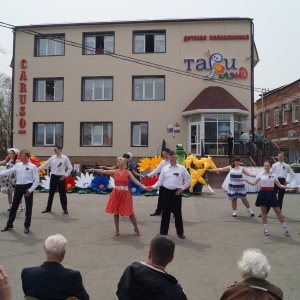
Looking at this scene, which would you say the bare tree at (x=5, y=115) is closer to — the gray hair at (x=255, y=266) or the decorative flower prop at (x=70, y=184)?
the decorative flower prop at (x=70, y=184)

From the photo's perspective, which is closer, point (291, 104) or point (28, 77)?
point (28, 77)

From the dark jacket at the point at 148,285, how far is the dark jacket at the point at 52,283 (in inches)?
18.8

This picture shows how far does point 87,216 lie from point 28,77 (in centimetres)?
2004

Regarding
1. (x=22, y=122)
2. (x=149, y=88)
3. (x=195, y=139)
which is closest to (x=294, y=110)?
(x=195, y=139)

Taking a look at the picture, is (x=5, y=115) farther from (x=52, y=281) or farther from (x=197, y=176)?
(x=52, y=281)

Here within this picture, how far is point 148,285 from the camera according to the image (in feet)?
9.32

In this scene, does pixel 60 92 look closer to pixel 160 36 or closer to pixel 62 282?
pixel 160 36

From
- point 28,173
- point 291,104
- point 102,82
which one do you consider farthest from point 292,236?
point 291,104

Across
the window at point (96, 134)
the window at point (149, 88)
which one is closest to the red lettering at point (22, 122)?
the window at point (96, 134)

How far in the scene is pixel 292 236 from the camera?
8086mm

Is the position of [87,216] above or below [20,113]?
below

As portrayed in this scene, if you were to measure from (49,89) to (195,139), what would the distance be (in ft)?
39.0

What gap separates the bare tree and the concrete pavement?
3769 cm

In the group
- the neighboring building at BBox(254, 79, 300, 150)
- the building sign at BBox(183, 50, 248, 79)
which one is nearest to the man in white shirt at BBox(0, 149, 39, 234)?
the building sign at BBox(183, 50, 248, 79)
